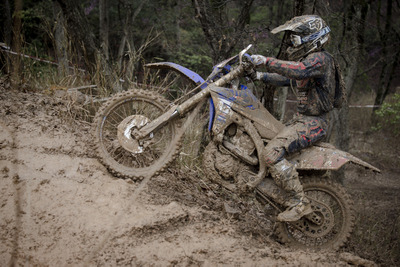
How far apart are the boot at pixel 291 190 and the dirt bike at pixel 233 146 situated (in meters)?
0.15

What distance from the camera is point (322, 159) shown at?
410cm

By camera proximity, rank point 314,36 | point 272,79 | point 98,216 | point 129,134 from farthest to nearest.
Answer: point 272,79 → point 129,134 → point 314,36 → point 98,216

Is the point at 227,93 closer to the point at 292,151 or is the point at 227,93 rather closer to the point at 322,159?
the point at 292,151

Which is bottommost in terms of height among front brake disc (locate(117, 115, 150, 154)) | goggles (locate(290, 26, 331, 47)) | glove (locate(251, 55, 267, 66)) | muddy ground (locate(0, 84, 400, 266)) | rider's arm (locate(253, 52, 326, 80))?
muddy ground (locate(0, 84, 400, 266))

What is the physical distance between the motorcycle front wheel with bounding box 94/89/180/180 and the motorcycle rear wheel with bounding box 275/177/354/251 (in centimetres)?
161

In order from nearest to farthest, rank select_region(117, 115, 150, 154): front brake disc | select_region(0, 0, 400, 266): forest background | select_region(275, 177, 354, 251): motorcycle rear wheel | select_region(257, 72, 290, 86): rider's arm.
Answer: select_region(117, 115, 150, 154): front brake disc < select_region(275, 177, 354, 251): motorcycle rear wheel < select_region(257, 72, 290, 86): rider's arm < select_region(0, 0, 400, 266): forest background

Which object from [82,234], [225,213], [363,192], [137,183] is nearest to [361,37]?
[363,192]

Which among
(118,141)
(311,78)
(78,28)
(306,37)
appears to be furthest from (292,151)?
(78,28)

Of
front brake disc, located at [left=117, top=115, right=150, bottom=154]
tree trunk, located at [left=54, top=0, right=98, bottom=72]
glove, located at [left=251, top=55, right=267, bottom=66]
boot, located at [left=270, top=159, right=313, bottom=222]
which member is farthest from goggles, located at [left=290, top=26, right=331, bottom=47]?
tree trunk, located at [left=54, top=0, right=98, bottom=72]

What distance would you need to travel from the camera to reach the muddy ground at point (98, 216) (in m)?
3.21

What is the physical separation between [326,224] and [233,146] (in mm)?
1457

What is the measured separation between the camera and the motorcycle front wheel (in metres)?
4.10

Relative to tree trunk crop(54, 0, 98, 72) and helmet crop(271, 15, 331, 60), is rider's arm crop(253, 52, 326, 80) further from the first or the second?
tree trunk crop(54, 0, 98, 72)

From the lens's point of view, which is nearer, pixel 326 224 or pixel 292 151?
pixel 292 151
